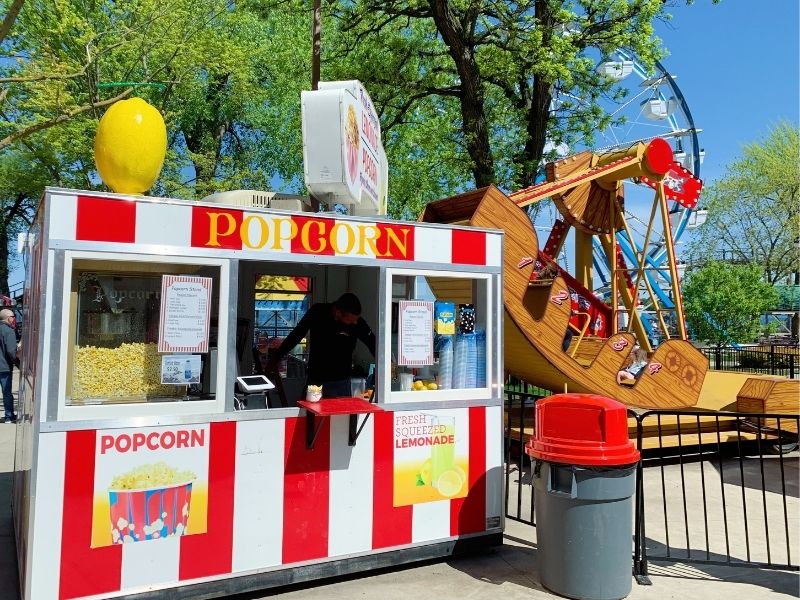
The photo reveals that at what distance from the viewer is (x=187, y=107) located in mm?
22531

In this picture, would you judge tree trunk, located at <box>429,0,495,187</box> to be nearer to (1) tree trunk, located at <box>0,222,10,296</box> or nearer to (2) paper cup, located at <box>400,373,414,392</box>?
(2) paper cup, located at <box>400,373,414,392</box>

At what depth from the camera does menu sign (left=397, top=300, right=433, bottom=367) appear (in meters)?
4.58

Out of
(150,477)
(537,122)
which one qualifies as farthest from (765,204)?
(150,477)

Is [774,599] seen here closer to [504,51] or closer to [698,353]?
[698,353]

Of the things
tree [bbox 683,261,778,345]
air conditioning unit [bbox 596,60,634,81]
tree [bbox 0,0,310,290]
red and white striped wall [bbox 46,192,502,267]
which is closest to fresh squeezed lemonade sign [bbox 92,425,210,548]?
red and white striped wall [bbox 46,192,502,267]

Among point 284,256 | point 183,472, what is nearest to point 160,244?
point 284,256

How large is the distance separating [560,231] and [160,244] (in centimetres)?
787

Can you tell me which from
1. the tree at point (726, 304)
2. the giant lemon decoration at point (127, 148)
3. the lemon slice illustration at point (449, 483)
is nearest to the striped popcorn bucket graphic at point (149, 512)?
the lemon slice illustration at point (449, 483)

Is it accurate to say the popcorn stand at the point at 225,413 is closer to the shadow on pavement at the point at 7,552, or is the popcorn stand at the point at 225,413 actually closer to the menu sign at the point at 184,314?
the menu sign at the point at 184,314

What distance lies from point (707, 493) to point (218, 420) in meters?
5.71

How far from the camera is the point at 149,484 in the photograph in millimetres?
3633

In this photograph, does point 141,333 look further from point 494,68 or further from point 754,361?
point 754,361

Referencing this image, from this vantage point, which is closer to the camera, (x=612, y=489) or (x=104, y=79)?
(x=612, y=489)

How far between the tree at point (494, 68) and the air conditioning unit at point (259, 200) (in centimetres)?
840
